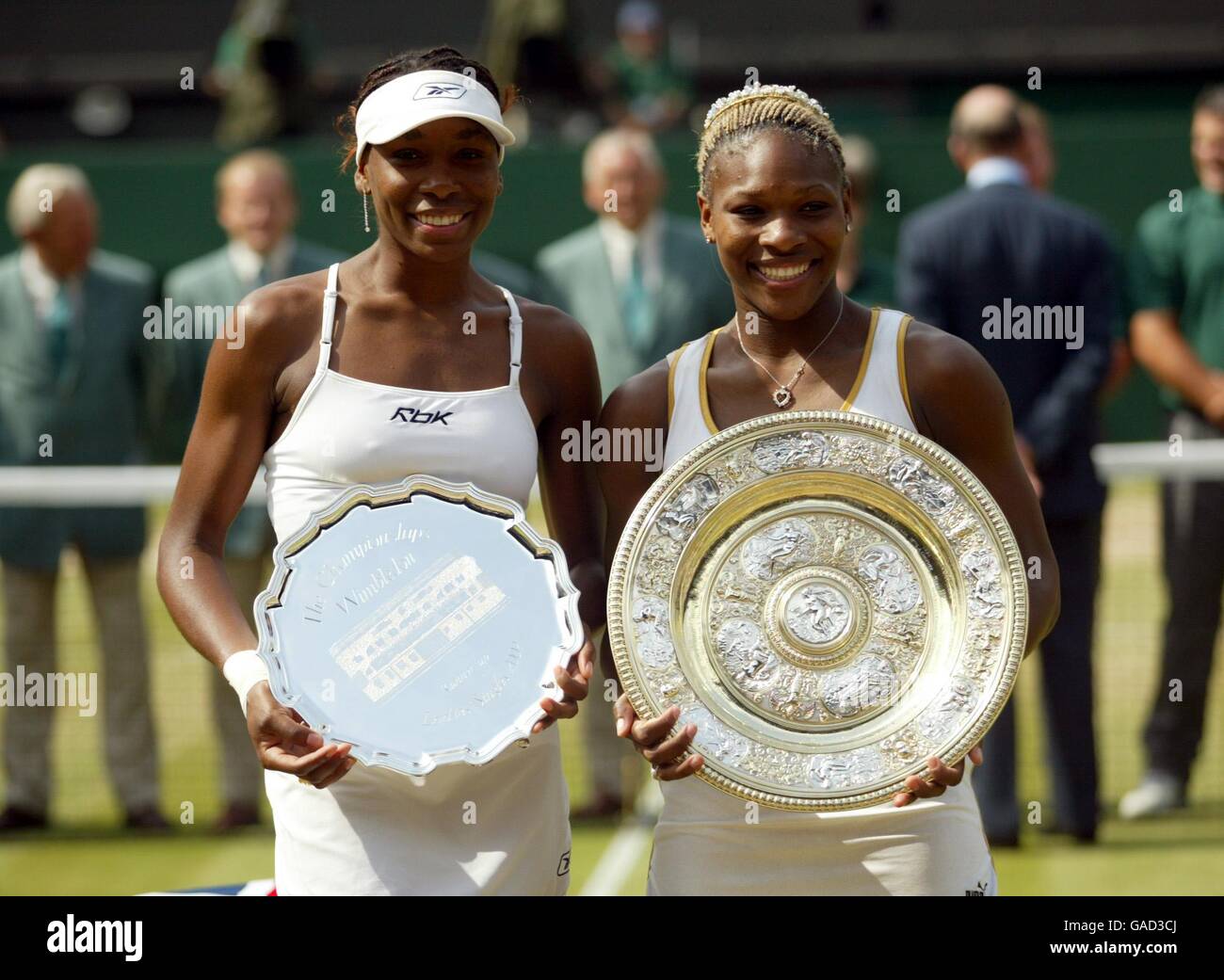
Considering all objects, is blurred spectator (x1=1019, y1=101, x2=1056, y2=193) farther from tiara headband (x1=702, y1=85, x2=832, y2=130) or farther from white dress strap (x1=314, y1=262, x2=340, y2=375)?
white dress strap (x1=314, y1=262, x2=340, y2=375)

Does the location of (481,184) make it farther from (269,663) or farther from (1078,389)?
(1078,389)

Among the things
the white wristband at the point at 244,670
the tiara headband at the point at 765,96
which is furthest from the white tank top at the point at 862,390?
the white wristband at the point at 244,670

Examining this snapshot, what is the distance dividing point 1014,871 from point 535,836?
9.11ft

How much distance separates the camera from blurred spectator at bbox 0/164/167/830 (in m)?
5.78

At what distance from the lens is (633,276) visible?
21.5 ft

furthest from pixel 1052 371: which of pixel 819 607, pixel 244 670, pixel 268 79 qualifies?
pixel 268 79

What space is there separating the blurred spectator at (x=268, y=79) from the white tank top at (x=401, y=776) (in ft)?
27.8

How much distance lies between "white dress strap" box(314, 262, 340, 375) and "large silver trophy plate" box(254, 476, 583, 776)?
8.7 inches

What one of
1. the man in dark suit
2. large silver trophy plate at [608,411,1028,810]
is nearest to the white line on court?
the man in dark suit

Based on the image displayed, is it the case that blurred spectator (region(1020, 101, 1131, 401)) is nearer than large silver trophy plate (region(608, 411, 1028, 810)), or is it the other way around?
large silver trophy plate (region(608, 411, 1028, 810))

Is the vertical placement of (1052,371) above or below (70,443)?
above

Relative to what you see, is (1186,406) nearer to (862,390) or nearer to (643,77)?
(862,390)

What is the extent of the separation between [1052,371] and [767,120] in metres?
3.03

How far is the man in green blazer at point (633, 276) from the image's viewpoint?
21.2ft
